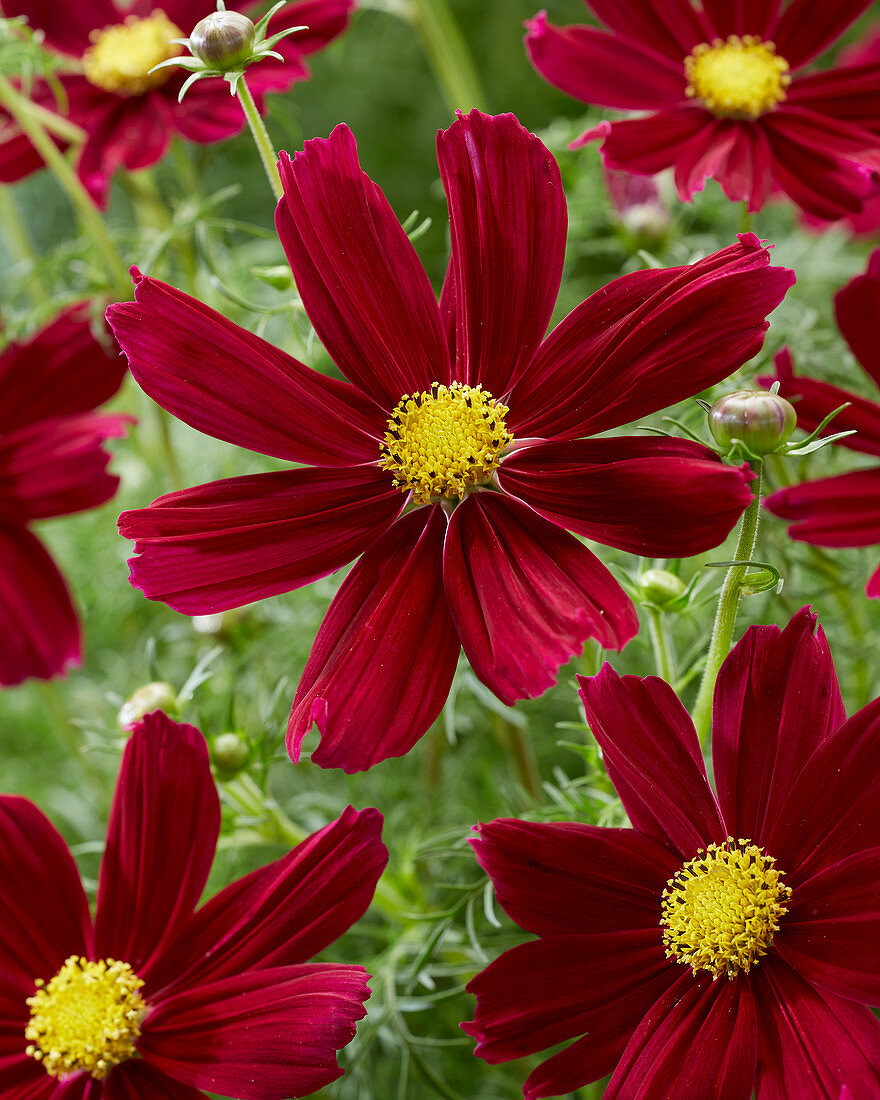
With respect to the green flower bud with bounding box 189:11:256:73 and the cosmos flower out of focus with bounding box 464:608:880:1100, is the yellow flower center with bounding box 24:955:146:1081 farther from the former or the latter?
the green flower bud with bounding box 189:11:256:73

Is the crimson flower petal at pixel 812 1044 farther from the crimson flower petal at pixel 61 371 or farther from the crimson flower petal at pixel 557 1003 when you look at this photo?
the crimson flower petal at pixel 61 371

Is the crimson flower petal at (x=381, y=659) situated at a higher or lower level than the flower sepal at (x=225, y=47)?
lower

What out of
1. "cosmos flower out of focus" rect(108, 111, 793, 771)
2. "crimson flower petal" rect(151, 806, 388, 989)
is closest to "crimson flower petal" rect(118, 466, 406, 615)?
"cosmos flower out of focus" rect(108, 111, 793, 771)

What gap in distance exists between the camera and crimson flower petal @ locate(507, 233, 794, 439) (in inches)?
16.7

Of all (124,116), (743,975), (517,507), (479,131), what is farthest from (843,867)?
(124,116)

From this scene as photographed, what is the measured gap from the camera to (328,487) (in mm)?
493

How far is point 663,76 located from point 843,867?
436 mm

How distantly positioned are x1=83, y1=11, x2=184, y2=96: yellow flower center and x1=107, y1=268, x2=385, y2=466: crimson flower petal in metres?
0.33

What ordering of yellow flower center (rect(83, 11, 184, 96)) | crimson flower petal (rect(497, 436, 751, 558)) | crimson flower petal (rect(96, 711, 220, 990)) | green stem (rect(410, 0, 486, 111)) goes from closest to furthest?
crimson flower petal (rect(497, 436, 751, 558)), crimson flower petal (rect(96, 711, 220, 990)), yellow flower center (rect(83, 11, 184, 96)), green stem (rect(410, 0, 486, 111))

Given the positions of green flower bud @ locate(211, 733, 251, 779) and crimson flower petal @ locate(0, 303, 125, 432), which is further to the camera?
crimson flower petal @ locate(0, 303, 125, 432)

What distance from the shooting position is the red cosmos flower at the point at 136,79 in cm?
66

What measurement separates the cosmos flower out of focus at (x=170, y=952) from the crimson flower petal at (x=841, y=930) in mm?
162

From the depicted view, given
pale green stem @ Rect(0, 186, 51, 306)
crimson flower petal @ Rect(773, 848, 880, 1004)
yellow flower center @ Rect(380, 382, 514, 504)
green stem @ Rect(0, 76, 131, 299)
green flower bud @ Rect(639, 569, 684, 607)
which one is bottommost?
crimson flower petal @ Rect(773, 848, 880, 1004)

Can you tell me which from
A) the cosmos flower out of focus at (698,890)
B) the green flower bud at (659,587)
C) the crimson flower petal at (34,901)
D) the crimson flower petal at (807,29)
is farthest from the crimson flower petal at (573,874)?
the crimson flower petal at (807,29)
